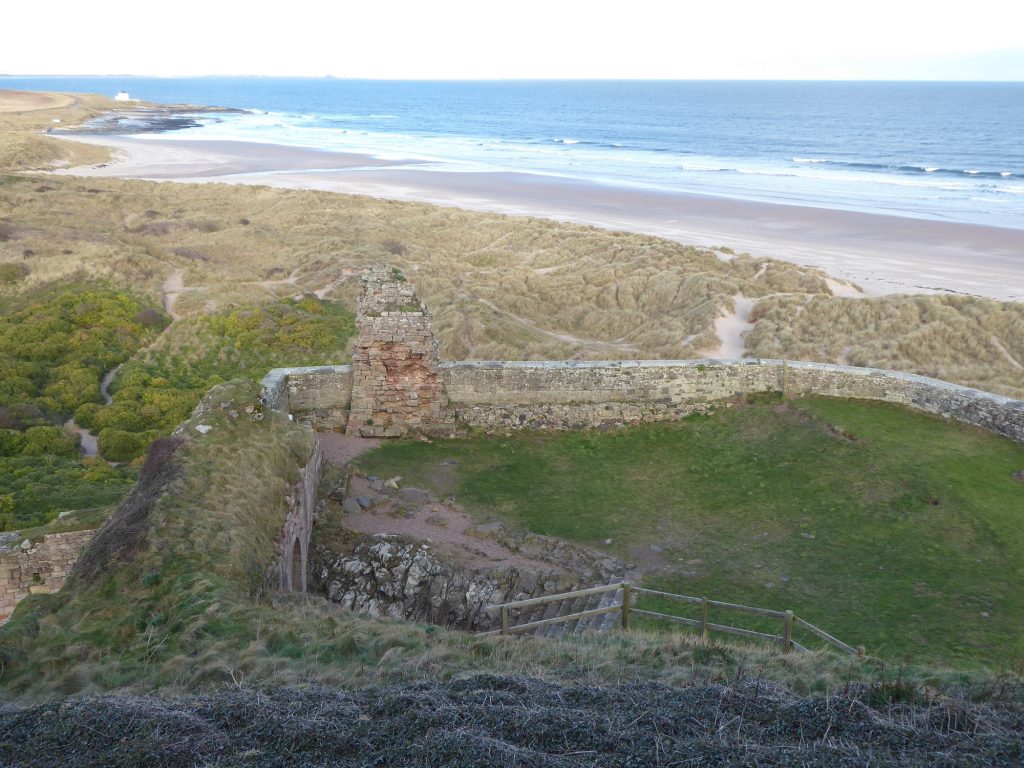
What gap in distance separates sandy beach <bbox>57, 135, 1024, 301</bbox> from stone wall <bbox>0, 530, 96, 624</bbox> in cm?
3008

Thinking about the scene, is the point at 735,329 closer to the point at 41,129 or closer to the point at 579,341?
the point at 579,341

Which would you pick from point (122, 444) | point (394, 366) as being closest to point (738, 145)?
point (122, 444)

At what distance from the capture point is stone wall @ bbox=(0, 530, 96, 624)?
11.4 meters

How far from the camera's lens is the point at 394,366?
14859 millimetres

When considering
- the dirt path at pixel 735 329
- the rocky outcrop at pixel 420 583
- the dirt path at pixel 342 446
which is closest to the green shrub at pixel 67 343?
the dirt path at pixel 342 446

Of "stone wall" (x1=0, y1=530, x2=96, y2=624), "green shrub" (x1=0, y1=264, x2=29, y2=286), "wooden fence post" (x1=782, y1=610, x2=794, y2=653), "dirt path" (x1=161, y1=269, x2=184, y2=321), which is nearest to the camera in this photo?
"wooden fence post" (x1=782, y1=610, x2=794, y2=653)

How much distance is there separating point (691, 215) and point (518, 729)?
4772cm

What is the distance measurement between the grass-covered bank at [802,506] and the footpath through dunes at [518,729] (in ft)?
10.7

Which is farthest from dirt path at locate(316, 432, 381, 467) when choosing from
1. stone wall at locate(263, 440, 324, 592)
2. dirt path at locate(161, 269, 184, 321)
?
dirt path at locate(161, 269, 184, 321)

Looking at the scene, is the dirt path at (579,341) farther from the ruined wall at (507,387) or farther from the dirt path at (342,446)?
the dirt path at (342,446)

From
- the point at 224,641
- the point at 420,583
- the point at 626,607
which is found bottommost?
the point at 420,583

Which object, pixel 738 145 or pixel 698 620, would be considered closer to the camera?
pixel 698 620

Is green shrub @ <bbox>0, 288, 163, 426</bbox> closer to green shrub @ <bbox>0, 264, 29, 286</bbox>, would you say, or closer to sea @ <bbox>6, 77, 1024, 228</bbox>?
green shrub @ <bbox>0, 264, 29, 286</bbox>

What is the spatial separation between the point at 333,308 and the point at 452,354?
7.72 meters
